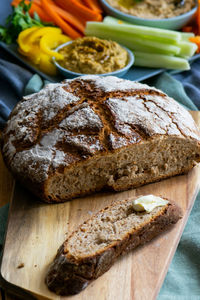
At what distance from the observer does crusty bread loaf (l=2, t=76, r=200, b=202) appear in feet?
11.7

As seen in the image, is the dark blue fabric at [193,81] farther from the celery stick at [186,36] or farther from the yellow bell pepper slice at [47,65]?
the yellow bell pepper slice at [47,65]

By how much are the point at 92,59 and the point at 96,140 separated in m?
2.05

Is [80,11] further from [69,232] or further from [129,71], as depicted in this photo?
[69,232]

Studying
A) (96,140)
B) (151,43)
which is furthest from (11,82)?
(96,140)

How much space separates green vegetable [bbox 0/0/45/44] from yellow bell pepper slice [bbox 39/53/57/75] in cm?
69

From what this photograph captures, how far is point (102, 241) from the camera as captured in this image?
3086 millimetres

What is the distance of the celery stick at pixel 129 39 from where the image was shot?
6.00 metres

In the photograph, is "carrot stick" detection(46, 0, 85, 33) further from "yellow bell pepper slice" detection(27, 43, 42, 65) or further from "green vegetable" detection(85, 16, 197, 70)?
"yellow bell pepper slice" detection(27, 43, 42, 65)

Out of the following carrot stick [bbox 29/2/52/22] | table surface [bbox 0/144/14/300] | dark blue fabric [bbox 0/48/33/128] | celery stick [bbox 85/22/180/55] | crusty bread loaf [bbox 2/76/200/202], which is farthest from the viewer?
carrot stick [bbox 29/2/52/22]

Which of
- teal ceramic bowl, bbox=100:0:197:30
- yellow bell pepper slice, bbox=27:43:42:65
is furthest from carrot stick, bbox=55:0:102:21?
yellow bell pepper slice, bbox=27:43:42:65

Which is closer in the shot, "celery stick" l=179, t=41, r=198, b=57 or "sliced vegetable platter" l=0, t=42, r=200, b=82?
"sliced vegetable platter" l=0, t=42, r=200, b=82

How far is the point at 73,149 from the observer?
3574mm

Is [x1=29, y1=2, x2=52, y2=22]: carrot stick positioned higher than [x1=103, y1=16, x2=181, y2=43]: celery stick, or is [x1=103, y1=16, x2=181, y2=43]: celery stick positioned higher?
[x1=29, y1=2, x2=52, y2=22]: carrot stick

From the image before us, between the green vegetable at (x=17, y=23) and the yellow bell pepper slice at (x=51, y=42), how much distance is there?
0.36m
